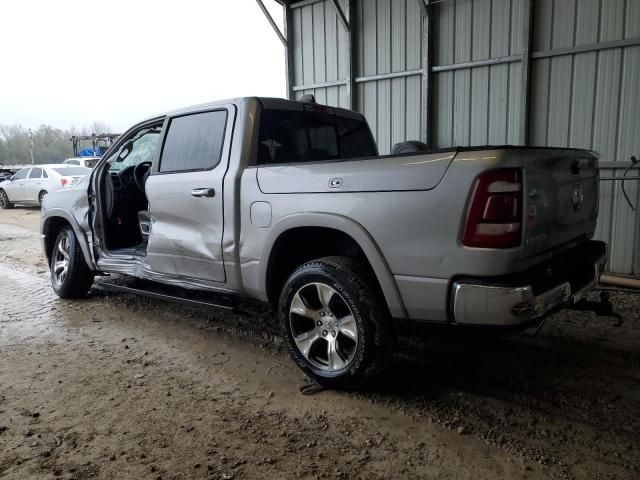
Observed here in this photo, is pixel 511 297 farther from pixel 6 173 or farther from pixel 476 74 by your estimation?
pixel 6 173

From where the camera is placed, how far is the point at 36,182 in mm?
15102

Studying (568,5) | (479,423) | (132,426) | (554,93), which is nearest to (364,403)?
(479,423)

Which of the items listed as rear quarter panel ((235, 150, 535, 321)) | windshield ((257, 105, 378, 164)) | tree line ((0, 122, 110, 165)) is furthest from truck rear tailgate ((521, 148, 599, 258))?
tree line ((0, 122, 110, 165))

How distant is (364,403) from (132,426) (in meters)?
1.33

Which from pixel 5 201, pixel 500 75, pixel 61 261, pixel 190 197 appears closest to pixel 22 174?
pixel 5 201

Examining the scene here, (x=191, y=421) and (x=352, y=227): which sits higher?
(x=352, y=227)

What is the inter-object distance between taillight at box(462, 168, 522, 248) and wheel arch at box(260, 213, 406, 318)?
1.81 ft

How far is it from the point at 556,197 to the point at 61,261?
507 centimetres

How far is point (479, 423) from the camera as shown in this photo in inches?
104

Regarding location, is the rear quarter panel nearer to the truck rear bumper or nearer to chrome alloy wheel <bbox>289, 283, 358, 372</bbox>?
the truck rear bumper

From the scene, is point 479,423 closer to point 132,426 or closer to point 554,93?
point 132,426

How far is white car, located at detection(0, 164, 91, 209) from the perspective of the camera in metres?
14.6

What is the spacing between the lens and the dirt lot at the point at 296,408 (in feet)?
7.64

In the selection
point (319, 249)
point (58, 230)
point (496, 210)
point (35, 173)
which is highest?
point (35, 173)
